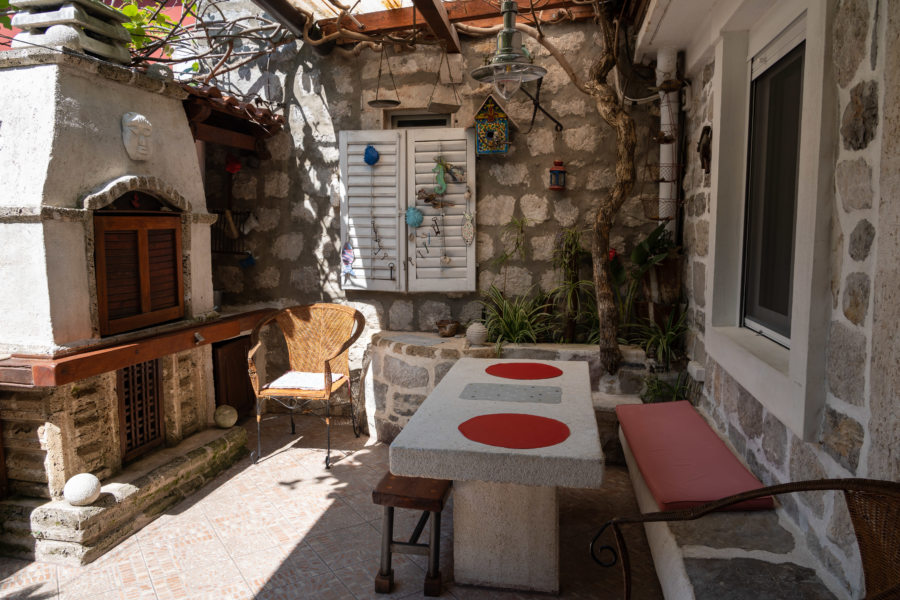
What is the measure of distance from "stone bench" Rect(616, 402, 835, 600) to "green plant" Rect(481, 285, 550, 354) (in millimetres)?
1423

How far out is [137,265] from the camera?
367 centimetres

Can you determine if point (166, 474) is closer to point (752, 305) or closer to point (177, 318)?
point (177, 318)

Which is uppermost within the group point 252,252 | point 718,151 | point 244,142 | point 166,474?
point 244,142

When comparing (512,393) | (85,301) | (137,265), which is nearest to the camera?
(512,393)

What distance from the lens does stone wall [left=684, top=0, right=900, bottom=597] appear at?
5.31ft

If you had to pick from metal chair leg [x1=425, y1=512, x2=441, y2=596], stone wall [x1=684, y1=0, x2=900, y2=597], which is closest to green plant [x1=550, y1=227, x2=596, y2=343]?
metal chair leg [x1=425, y1=512, x2=441, y2=596]

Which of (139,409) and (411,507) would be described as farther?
(139,409)

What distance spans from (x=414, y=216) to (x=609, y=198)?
1.51m

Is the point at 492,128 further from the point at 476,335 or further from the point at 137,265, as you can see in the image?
the point at 137,265

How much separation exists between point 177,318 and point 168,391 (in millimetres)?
481

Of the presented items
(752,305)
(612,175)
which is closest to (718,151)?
(752,305)

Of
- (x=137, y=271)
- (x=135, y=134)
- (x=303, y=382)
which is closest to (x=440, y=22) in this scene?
(x=135, y=134)

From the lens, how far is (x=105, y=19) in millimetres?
3545

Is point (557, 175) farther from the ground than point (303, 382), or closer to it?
farther from the ground
